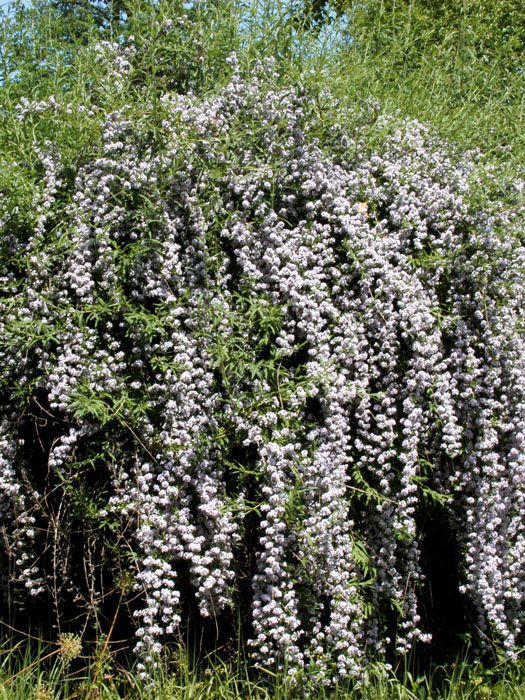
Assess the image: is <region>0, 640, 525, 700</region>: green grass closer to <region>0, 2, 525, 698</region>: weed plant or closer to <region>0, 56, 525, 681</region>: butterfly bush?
<region>0, 2, 525, 698</region>: weed plant

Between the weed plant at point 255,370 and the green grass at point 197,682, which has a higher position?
the weed plant at point 255,370

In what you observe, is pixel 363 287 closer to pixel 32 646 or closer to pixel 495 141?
pixel 495 141

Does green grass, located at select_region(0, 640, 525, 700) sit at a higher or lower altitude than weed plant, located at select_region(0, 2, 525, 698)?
lower

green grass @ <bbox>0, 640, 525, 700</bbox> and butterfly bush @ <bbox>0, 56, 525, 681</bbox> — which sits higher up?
butterfly bush @ <bbox>0, 56, 525, 681</bbox>

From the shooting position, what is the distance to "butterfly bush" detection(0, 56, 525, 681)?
9.61 ft

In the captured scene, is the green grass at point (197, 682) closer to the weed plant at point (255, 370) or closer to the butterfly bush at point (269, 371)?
the weed plant at point (255, 370)

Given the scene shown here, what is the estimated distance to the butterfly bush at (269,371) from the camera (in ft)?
9.61

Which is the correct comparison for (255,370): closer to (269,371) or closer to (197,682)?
(269,371)

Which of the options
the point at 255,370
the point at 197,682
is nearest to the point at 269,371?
the point at 255,370

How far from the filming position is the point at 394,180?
136 inches

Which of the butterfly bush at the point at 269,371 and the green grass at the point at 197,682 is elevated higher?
the butterfly bush at the point at 269,371

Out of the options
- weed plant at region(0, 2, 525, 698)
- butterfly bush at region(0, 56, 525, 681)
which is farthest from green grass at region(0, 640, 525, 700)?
butterfly bush at region(0, 56, 525, 681)

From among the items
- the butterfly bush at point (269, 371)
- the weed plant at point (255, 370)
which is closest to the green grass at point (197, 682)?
the weed plant at point (255, 370)

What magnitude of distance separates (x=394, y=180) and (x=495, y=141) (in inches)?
49.2
